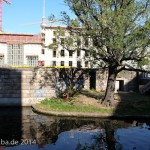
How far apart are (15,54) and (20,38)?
9.04ft

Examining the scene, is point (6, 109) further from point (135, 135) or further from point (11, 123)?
point (135, 135)

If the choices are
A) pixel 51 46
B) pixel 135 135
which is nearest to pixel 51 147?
pixel 135 135

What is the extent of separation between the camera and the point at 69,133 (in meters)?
21.3

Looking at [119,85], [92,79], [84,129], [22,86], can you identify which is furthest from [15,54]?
[84,129]

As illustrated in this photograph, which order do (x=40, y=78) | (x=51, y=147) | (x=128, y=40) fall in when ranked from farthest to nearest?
1. (x=40, y=78)
2. (x=128, y=40)
3. (x=51, y=147)

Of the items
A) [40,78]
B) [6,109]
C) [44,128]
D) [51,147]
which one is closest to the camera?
[51,147]

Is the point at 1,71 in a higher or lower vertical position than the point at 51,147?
higher

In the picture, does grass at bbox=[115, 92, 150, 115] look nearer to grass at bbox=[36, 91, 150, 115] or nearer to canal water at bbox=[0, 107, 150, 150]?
grass at bbox=[36, 91, 150, 115]

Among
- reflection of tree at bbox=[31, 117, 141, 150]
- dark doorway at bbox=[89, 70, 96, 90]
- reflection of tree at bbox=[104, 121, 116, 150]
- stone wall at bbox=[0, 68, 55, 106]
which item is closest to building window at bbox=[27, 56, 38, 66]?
stone wall at bbox=[0, 68, 55, 106]

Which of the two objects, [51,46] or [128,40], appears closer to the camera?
[128,40]

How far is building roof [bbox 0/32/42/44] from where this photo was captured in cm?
4153

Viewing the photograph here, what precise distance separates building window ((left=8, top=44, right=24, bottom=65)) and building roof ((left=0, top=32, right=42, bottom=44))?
1045mm

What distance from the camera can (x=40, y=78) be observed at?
33562 mm

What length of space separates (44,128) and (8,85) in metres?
11.6
